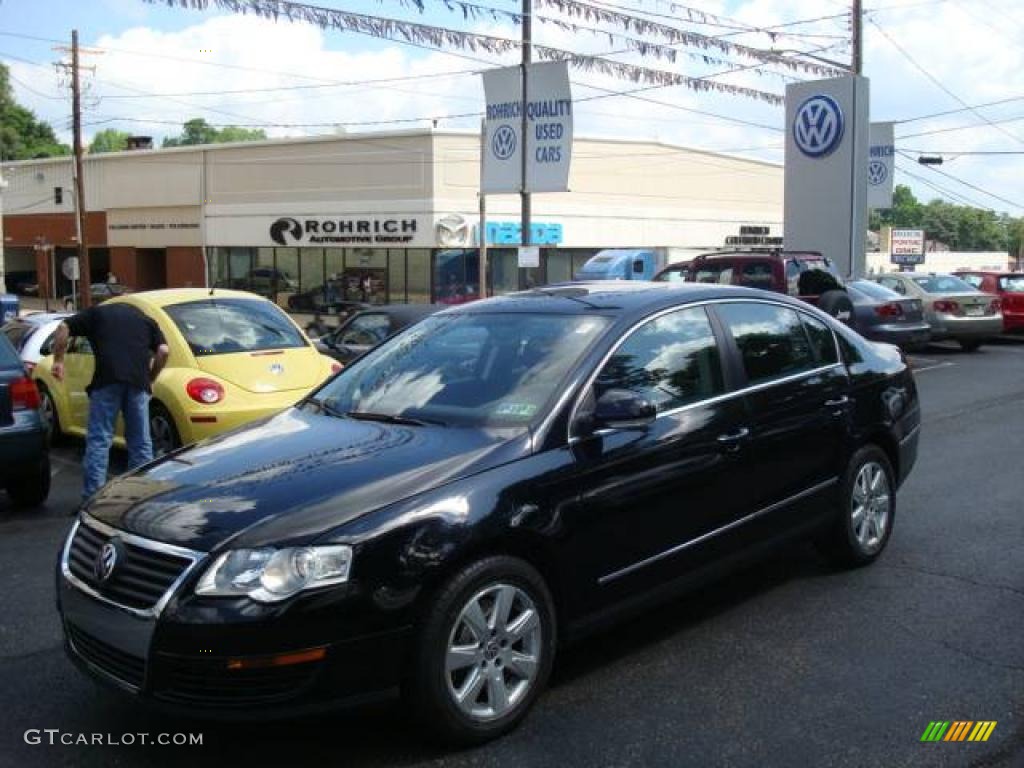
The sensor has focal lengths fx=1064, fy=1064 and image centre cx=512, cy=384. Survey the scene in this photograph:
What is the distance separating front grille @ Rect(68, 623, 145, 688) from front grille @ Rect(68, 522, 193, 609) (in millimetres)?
167

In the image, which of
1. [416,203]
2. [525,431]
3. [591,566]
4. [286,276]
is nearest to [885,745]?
[591,566]

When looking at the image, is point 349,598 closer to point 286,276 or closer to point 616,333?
point 616,333

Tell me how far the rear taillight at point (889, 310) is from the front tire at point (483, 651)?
1473 cm

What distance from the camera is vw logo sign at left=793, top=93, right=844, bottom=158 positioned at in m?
21.3

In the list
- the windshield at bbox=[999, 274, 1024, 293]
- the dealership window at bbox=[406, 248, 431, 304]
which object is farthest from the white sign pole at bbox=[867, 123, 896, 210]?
the dealership window at bbox=[406, 248, 431, 304]

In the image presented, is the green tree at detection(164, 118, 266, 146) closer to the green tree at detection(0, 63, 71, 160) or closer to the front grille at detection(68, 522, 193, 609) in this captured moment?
the green tree at detection(0, 63, 71, 160)

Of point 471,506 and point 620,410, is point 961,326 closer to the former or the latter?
point 620,410

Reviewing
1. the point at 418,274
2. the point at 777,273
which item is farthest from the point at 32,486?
the point at 418,274

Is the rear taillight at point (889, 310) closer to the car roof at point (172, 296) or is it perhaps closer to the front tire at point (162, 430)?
the car roof at point (172, 296)

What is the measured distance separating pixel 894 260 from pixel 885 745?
150ft

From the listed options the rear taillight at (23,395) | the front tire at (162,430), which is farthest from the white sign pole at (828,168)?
the rear taillight at (23,395)

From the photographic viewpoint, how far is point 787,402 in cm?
507

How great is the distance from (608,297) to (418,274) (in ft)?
104

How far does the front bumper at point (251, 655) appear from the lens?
3258mm
